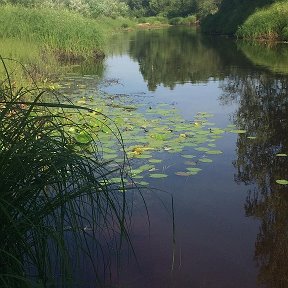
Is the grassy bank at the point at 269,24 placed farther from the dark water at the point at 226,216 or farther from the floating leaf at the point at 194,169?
the floating leaf at the point at 194,169

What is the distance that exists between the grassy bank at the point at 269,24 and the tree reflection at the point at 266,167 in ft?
52.4

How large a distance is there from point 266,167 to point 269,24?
72.3 feet

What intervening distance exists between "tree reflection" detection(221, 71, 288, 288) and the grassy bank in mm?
15980

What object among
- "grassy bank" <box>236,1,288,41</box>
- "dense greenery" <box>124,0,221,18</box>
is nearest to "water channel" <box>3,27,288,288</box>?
"grassy bank" <box>236,1,288,41</box>

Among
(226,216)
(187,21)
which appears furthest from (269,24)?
(187,21)

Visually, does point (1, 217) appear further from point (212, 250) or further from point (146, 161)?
point (146, 161)

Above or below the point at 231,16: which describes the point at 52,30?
below

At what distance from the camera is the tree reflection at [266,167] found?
10.4 feet

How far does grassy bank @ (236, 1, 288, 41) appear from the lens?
79.4ft

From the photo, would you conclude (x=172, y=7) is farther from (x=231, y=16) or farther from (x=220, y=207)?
(x=220, y=207)

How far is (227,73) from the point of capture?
1282 centimetres

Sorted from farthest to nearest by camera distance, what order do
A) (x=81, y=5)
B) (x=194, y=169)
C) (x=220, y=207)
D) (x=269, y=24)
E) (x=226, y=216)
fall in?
(x=81, y=5) < (x=269, y=24) < (x=194, y=169) < (x=220, y=207) < (x=226, y=216)

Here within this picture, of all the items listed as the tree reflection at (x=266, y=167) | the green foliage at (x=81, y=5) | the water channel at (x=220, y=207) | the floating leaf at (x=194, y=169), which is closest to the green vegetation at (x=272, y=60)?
the tree reflection at (x=266, y=167)

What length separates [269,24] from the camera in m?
24.9
